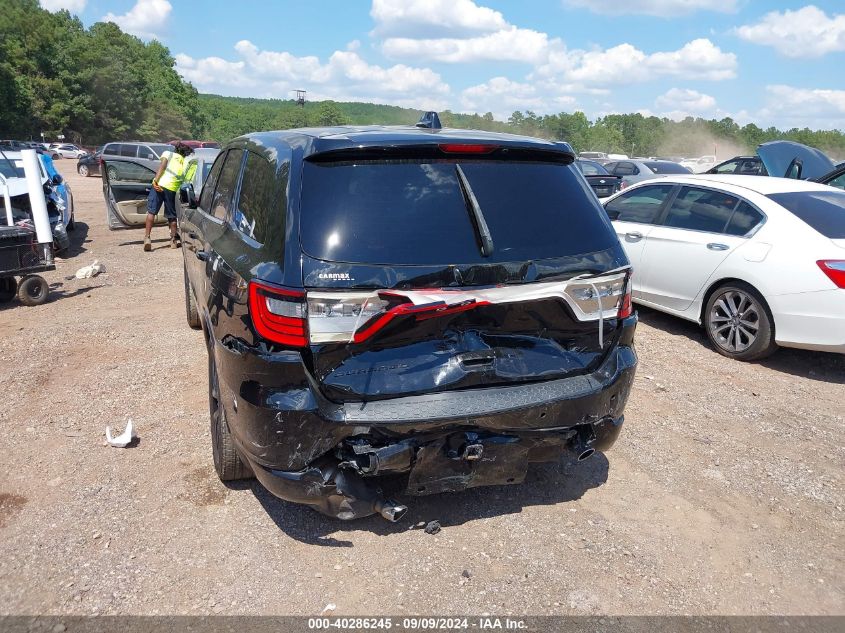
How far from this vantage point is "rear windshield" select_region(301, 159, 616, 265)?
8.72 feet

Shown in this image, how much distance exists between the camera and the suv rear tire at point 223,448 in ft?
10.9

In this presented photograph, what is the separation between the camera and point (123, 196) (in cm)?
1181

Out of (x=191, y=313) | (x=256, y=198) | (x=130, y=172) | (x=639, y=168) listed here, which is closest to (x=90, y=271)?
(x=191, y=313)

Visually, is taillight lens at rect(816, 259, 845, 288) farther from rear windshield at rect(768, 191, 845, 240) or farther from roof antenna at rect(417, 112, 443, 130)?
roof antenna at rect(417, 112, 443, 130)

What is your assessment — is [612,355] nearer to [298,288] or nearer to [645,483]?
[645,483]

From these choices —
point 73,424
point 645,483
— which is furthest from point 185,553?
point 645,483

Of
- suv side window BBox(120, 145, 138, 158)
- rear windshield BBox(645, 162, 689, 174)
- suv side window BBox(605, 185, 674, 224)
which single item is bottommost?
suv side window BBox(120, 145, 138, 158)

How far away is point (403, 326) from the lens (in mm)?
2619

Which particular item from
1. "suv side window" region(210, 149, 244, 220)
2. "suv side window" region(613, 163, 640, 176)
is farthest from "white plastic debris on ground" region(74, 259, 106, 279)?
"suv side window" region(613, 163, 640, 176)

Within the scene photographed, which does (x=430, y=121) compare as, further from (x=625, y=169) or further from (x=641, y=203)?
(x=625, y=169)

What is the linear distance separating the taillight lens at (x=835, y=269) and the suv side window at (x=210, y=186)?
4622 mm

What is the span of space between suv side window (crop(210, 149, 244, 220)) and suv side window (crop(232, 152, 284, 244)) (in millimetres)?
226

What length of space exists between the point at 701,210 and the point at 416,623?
17.0ft

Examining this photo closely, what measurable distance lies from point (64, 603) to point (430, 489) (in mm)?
1553
